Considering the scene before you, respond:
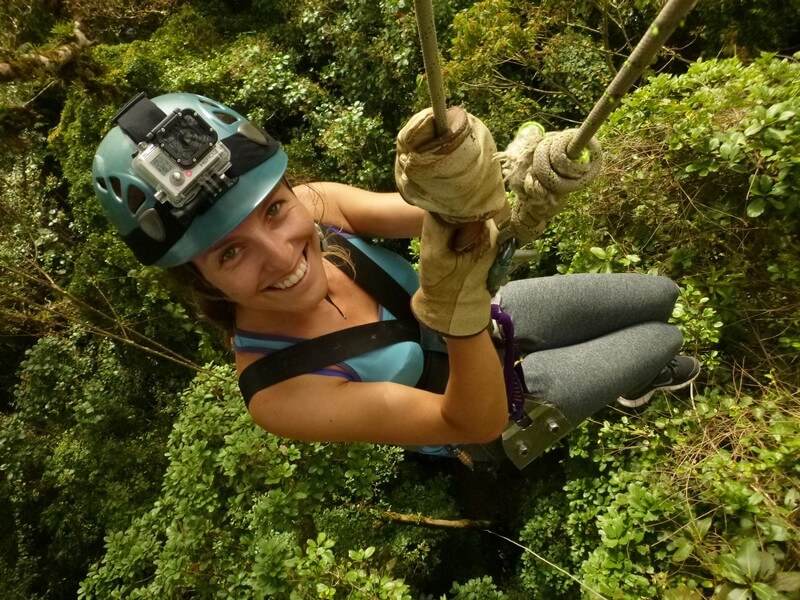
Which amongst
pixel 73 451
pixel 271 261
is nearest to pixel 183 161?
pixel 271 261

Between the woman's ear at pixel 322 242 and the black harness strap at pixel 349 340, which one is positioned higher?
the woman's ear at pixel 322 242

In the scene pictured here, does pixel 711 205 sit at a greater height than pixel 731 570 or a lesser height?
greater

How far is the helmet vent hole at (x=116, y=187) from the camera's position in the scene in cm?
155

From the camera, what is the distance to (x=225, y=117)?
5.47ft

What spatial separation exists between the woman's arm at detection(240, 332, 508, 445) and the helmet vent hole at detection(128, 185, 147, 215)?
2.47 feet

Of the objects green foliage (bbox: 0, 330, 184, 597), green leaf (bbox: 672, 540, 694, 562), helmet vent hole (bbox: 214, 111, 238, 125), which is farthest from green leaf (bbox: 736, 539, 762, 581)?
green foliage (bbox: 0, 330, 184, 597)

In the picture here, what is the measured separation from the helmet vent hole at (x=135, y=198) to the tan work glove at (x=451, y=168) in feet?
3.21

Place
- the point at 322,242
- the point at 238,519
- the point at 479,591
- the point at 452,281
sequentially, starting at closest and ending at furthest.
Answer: the point at 452,281 < the point at 322,242 < the point at 238,519 < the point at 479,591

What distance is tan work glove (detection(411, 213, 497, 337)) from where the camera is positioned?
1136 mm

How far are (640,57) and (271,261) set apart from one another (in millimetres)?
1087

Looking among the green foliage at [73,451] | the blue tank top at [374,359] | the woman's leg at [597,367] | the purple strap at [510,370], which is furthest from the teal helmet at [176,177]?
the green foliage at [73,451]

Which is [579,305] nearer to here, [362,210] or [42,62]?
[362,210]

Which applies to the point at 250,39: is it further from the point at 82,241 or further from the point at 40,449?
the point at 40,449

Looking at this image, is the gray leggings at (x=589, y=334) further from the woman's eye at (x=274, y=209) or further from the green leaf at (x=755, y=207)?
the woman's eye at (x=274, y=209)
